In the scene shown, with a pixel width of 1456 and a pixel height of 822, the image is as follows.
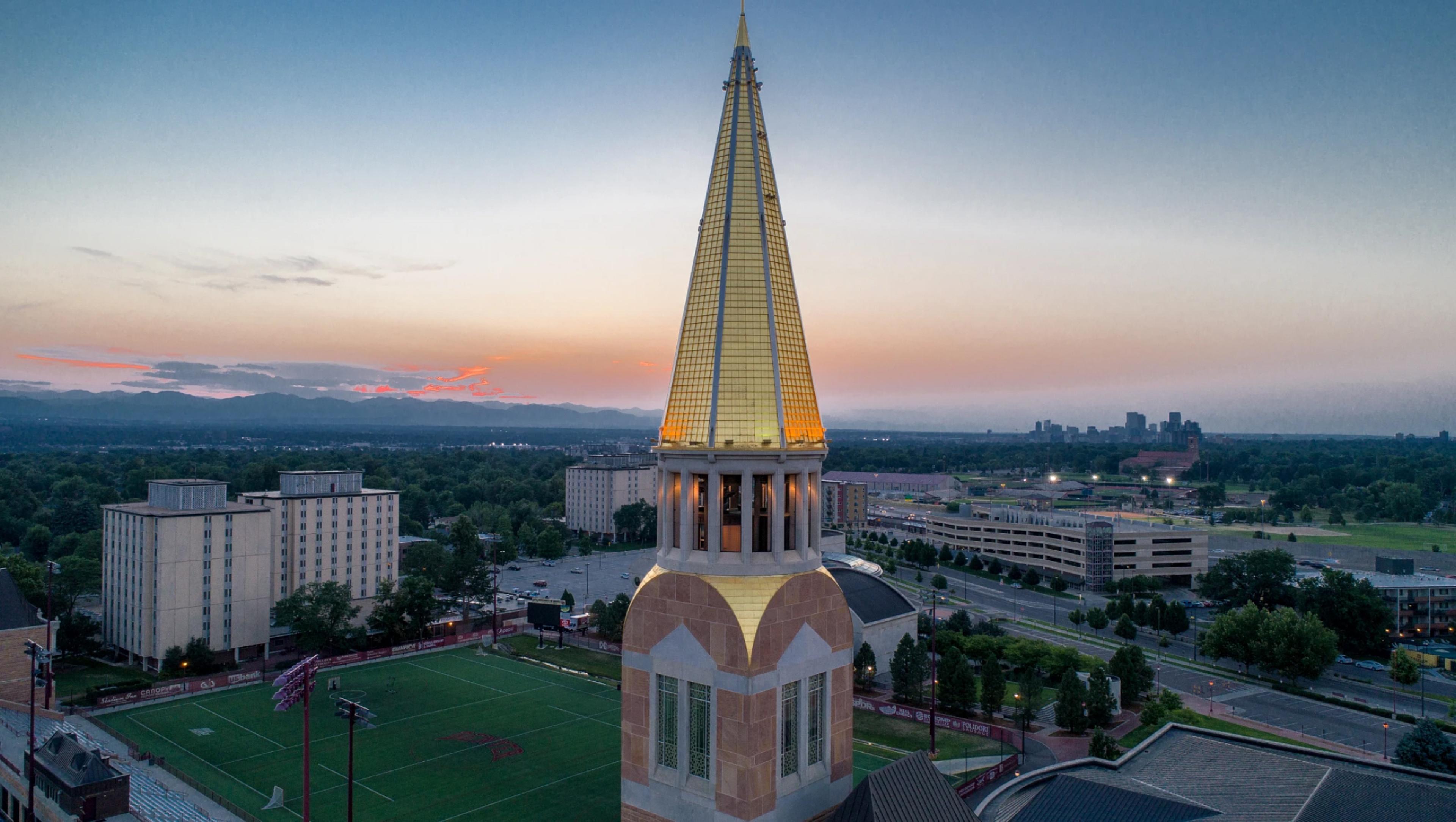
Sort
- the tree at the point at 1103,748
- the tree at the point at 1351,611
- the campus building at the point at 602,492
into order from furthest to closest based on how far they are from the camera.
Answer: the campus building at the point at 602,492 < the tree at the point at 1351,611 < the tree at the point at 1103,748

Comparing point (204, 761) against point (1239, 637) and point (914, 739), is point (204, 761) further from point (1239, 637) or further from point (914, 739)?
point (1239, 637)

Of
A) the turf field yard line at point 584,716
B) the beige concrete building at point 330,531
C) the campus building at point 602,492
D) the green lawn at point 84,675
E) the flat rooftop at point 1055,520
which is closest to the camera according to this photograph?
the turf field yard line at point 584,716

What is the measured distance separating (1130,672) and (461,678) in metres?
51.3

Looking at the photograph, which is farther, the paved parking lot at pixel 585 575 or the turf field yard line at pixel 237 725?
the paved parking lot at pixel 585 575

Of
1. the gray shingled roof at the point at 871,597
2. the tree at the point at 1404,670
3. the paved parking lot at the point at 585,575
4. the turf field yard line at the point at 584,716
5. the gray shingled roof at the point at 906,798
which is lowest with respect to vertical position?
the paved parking lot at the point at 585,575

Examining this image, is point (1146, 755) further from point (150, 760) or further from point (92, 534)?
point (92, 534)

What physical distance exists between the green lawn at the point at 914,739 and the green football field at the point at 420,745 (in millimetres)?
16304

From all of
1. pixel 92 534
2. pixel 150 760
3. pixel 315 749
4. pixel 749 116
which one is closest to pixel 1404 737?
pixel 749 116

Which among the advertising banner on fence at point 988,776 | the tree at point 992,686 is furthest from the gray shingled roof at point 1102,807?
the tree at point 992,686

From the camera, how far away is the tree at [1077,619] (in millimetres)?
88250

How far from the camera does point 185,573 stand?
235 feet

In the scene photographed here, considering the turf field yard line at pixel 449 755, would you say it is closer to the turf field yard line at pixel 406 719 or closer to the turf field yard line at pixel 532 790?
the turf field yard line at pixel 532 790

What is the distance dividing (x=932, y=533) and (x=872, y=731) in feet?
294

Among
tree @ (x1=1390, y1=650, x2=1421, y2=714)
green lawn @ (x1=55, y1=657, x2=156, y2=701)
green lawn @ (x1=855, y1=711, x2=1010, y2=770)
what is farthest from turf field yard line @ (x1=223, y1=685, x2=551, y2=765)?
tree @ (x1=1390, y1=650, x2=1421, y2=714)
